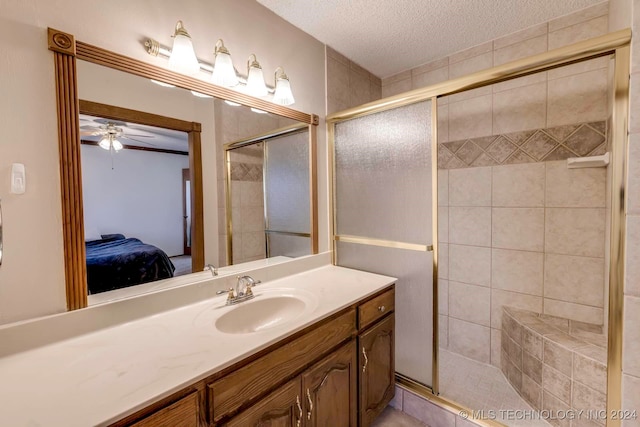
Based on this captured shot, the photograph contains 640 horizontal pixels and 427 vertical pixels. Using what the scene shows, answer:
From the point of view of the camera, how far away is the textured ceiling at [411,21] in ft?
5.26

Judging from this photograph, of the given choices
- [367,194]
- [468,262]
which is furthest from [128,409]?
[468,262]

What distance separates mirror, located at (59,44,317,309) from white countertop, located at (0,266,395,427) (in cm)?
20

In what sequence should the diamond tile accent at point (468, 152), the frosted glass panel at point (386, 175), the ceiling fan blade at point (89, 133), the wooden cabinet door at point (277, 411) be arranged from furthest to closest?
the diamond tile accent at point (468, 152), the frosted glass panel at point (386, 175), the ceiling fan blade at point (89, 133), the wooden cabinet door at point (277, 411)

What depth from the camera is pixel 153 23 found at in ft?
3.89

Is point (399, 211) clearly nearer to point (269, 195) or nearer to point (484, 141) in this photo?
point (269, 195)

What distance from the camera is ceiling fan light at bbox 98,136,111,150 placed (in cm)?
108

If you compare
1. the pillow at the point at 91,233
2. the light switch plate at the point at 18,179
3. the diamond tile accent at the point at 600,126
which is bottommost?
the pillow at the point at 91,233

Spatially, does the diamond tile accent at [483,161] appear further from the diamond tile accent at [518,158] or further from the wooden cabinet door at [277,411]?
the wooden cabinet door at [277,411]

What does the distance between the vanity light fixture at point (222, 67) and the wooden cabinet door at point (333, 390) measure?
1.34 metres

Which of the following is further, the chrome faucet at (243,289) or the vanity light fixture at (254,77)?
the vanity light fixture at (254,77)

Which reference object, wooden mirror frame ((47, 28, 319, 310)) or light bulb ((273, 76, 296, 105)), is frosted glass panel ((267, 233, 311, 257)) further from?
wooden mirror frame ((47, 28, 319, 310))

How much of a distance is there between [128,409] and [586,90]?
2582 mm

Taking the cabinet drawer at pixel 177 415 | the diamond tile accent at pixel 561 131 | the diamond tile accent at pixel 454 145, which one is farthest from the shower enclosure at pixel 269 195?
the diamond tile accent at pixel 561 131

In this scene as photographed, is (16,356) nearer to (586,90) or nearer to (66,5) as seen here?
(66,5)
